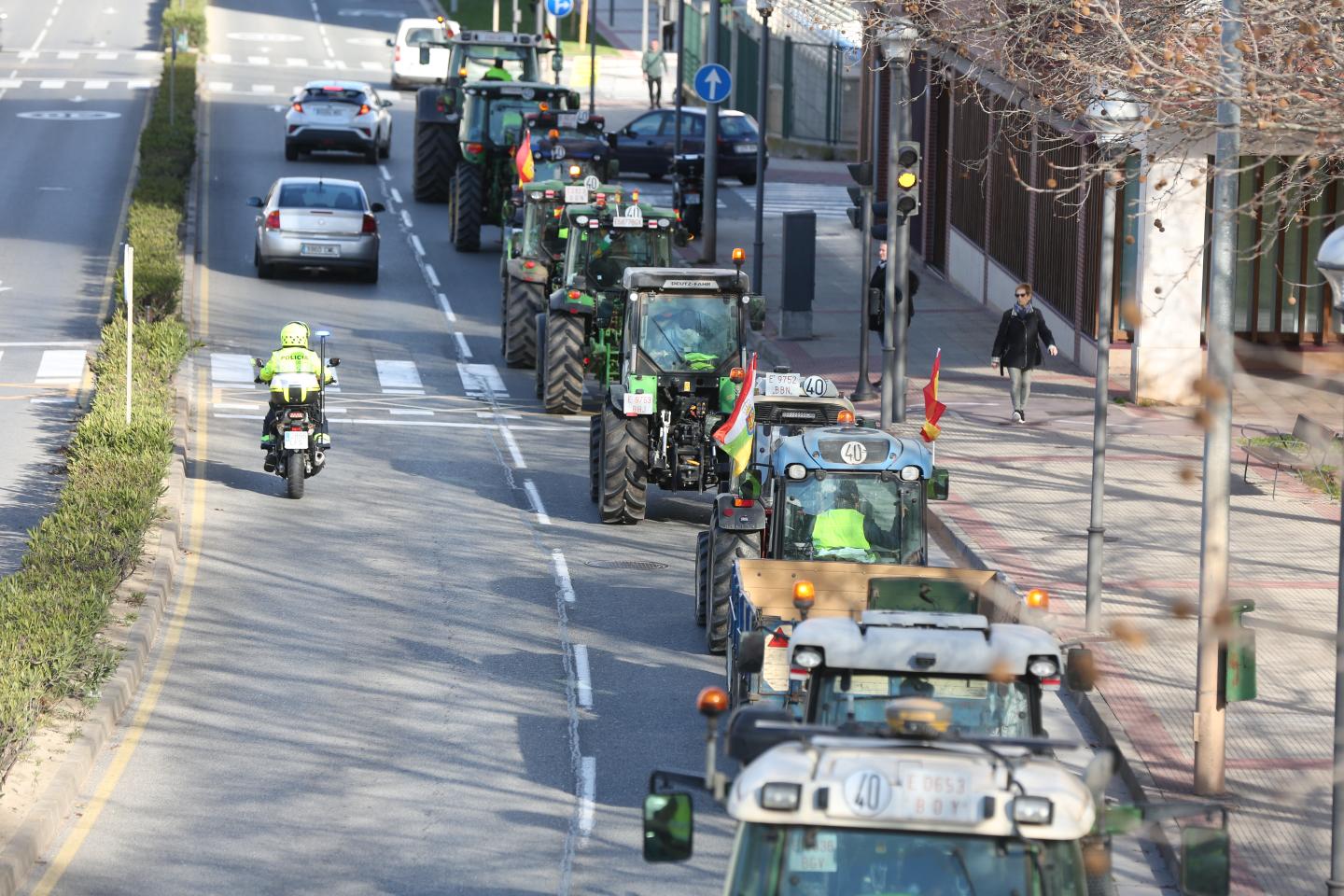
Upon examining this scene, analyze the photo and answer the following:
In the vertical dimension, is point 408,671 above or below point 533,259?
below

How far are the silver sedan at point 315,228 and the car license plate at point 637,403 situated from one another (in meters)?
15.6

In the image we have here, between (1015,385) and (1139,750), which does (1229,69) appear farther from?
(1015,385)

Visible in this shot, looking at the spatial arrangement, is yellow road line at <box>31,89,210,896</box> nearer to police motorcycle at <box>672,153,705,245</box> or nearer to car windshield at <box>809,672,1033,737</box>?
car windshield at <box>809,672,1033,737</box>

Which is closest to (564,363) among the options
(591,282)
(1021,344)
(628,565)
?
(591,282)

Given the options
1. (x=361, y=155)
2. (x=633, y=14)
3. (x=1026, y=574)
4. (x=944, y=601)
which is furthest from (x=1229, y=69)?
(x=633, y=14)

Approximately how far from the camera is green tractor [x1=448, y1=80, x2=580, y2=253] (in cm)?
3791

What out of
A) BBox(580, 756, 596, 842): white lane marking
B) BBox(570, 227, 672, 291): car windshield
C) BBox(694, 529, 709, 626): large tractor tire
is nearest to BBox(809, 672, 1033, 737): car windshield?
BBox(580, 756, 596, 842): white lane marking

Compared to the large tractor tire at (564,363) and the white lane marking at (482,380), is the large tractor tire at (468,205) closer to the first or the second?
the white lane marking at (482,380)

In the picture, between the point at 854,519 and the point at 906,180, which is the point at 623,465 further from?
the point at 906,180

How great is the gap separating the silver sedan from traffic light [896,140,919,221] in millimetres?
12539

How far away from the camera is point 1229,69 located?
500 inches

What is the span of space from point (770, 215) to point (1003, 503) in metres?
22.5

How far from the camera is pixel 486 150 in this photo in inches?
1497

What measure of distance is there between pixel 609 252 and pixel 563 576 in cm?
787
